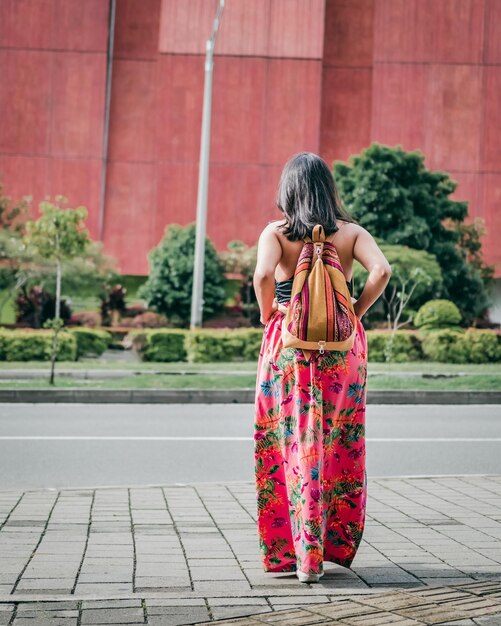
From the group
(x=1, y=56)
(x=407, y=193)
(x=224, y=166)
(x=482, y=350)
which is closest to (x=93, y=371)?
(x=482, y=350)

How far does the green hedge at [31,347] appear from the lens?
22.5m

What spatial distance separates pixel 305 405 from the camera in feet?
14.5

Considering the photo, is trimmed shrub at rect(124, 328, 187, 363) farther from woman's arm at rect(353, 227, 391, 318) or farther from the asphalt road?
woman's arm at rect(353, 227, 391, 318)

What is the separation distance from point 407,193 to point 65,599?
27.6m

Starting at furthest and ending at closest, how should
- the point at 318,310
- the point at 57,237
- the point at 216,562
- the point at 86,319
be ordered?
the point at 86,319
the point at 57,237
the point at 216,562
the point at 318,310

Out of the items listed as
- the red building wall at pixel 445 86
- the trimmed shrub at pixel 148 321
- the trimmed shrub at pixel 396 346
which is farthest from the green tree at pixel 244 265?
the trimmed shrub at pixel 396 346

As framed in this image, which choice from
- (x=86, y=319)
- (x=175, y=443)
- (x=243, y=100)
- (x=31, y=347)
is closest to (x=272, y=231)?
(x=175, y=443)

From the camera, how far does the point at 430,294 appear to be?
30.0 m

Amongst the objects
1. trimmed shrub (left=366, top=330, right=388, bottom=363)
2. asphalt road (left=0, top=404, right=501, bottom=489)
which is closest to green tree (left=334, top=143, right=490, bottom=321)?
trimmed shrub (left=366, top=330, right=388, bottom=363)

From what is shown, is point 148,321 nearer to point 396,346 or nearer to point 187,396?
point 396,346

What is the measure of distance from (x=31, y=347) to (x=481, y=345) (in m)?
9.95

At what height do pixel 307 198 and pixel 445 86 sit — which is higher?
pixel 445 86

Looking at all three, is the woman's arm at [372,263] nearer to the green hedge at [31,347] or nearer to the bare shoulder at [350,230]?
the bare shoulder at [350,230]

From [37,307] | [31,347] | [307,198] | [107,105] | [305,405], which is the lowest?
[305,405]
